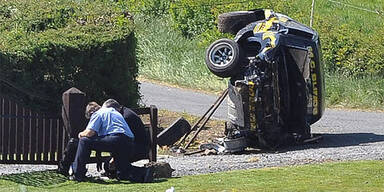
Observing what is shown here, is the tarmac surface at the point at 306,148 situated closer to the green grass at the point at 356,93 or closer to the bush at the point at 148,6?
the green grass at the point at 356,93

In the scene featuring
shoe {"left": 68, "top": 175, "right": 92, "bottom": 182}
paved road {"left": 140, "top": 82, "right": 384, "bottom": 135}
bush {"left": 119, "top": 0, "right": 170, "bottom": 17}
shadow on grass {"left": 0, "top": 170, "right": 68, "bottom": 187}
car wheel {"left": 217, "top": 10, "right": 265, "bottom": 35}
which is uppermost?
bush {"left": 119, "top": 0, "right": 170, "bottom": 17}

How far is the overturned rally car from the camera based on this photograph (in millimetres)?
17688

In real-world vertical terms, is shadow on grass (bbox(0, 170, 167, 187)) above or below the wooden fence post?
below

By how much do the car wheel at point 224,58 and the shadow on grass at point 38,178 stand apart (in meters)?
4.87

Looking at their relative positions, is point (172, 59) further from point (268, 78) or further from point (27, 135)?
point (27, 135)

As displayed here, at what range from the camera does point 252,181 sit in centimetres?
1314

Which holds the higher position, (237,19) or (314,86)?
(237,19)

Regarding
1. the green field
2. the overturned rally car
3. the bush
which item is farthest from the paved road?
the bush

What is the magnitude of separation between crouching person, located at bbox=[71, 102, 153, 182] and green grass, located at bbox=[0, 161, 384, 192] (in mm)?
170

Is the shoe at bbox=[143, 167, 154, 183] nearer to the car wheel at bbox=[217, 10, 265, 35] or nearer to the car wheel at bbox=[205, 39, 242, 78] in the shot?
the car wheel at bbox=[205, 39, 242, 78]

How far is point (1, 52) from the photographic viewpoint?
57.0 ft

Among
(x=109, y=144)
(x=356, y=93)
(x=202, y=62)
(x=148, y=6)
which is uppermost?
(x=148, y=6)

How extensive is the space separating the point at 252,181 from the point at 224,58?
5329 millimetres

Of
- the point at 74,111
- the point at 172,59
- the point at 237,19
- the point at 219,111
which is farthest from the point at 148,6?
the point at 74,111
